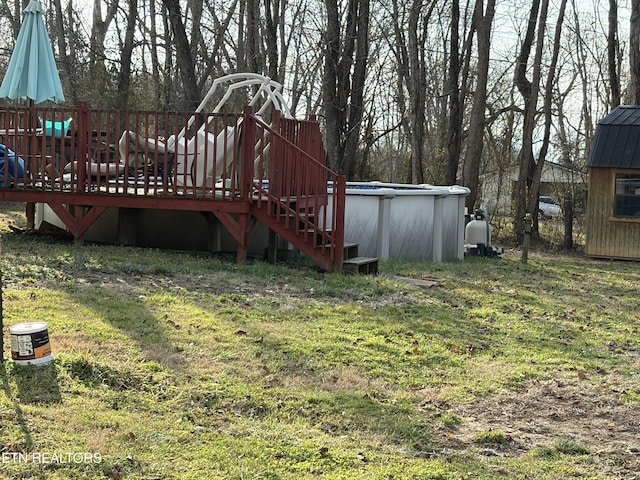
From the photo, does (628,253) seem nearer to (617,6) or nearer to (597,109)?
(617,6)

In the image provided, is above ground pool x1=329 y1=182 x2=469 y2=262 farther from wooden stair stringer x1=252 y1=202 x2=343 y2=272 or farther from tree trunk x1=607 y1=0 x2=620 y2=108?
tree trunk x1=607 y1=0 x2=620 y2=108

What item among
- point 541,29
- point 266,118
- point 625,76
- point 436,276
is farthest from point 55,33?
point 436,276

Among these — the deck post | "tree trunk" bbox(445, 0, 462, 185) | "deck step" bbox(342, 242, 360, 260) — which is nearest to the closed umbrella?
the deck post

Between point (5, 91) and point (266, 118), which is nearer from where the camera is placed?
point (5, 91)

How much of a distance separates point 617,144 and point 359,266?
413 inches

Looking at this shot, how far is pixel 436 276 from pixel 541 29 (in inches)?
468

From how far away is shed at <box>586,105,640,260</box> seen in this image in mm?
19062

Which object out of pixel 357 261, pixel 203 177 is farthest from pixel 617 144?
pixel 203 177

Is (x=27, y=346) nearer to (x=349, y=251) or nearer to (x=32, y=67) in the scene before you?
(x=349, y=251)

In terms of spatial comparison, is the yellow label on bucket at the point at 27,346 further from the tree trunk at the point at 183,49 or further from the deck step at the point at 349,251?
the tree trunk at the point at 183,49

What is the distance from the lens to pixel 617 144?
1927cm

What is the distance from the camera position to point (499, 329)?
844cm

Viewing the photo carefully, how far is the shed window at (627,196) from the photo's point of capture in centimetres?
1905

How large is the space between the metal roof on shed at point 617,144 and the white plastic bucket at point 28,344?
52.3 ft
